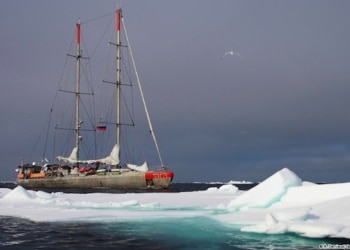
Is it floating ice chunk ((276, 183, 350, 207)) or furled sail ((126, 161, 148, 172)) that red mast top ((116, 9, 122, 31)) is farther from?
floating ice chunk ((276, 183, 350, 207))

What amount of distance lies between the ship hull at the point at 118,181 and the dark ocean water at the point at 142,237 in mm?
48905

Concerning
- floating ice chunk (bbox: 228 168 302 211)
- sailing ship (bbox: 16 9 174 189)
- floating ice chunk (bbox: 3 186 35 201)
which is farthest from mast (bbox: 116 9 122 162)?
floating ice chunk (bbox: 228 168 302 211)

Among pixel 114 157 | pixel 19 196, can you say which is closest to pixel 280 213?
pixel 19 196

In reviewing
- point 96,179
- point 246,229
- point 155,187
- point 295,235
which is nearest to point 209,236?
point 246,229

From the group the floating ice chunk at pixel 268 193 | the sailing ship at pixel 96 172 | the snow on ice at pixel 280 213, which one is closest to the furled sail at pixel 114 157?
the sailing ship at pixel 96 172

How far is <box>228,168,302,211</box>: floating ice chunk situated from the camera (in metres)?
23.1

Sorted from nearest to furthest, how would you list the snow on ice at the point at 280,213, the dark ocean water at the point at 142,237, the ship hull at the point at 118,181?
the dark ocean water at the point at 142,237 → the snow on ice at the point at 280,213 → the ship hull at the point at 118,181

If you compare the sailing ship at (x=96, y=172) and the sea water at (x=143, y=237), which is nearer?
the sea water at (x=143, y=237)

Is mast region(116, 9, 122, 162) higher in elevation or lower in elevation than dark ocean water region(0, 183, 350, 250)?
higher

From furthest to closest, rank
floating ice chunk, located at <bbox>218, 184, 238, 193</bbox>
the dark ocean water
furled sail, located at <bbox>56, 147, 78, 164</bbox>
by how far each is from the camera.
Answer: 1. furled sail, located at <bbox>56, 147, 78, 164</bbox>
2. floating ice chunk, located at <bbox>218, 184, 238, 193</bbox>
3. the dark ocean water

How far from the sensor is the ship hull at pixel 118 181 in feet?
226

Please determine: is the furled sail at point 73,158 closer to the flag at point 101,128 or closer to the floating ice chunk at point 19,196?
the flag at point 101,128

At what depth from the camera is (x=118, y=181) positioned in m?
72.4

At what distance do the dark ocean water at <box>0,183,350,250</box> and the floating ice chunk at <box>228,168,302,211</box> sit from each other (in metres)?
4.32
